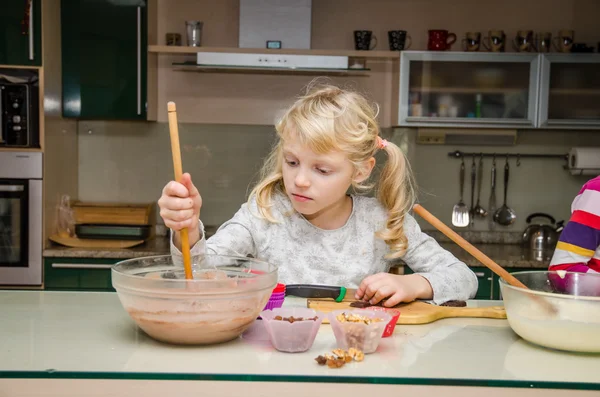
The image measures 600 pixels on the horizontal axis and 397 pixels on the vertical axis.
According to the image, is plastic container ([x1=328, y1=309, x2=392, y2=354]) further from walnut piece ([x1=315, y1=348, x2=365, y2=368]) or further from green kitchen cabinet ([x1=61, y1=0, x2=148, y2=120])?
green kitchen cabinet ([x1=61, y1=0, x2=148, y2=120])

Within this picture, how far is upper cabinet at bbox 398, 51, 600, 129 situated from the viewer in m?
3.36

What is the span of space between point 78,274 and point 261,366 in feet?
7.90

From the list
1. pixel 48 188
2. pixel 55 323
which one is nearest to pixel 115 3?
pixel 48 188

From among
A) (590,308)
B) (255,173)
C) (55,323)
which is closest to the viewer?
(590,308)

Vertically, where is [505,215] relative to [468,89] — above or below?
below

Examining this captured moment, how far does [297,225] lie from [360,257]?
18 cm

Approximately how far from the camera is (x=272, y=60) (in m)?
3.17

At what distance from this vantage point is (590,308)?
108 centimetres

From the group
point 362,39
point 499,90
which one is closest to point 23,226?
point 362,39

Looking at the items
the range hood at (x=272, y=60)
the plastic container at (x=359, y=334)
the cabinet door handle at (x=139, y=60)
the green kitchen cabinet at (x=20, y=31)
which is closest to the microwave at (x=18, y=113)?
the green kitchen cabinet at (x=20, y=31)

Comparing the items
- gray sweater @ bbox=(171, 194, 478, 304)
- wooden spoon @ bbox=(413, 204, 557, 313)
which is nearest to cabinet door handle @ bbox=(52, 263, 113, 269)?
gray sweater @ bbox=(171, 194, 478, 304)

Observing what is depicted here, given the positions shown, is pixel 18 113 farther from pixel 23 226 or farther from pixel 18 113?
pixel 23 226

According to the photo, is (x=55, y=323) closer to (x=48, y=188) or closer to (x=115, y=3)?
(x=48, y=188)

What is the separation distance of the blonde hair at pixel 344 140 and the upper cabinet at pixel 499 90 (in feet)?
5.24
